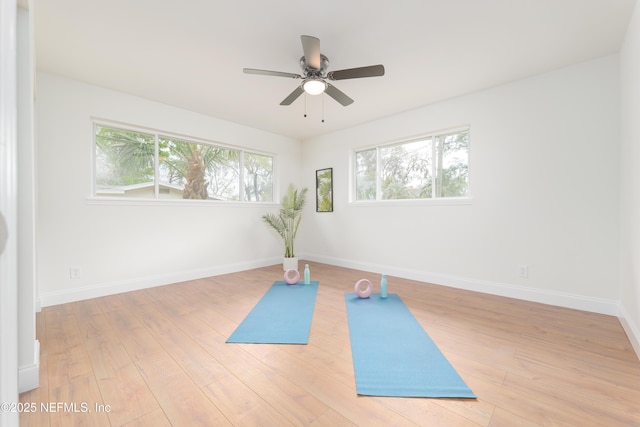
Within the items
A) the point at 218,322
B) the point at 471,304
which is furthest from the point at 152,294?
the point at 471,304

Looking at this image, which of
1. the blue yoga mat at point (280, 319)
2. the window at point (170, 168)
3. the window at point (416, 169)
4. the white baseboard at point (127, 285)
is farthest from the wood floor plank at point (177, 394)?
the window at point (416, 169)

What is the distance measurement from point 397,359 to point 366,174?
3.39 meters

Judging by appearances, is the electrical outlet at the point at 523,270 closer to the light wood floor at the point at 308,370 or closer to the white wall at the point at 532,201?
the white wall at the point at 532,201

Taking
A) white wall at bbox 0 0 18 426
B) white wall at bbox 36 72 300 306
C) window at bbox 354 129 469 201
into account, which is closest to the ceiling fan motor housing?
Result: window at bbox 354 129 469 201

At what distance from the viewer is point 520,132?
3094mm

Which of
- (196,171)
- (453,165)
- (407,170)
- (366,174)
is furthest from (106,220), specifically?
(453,165)

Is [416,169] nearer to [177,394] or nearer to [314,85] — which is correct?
[314,85]

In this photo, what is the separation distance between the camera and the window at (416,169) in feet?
12.0

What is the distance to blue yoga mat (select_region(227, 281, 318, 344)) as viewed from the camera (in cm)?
217

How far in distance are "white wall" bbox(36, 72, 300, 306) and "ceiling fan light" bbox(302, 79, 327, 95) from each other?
7.85ft

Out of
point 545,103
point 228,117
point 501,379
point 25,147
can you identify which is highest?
point 228,117

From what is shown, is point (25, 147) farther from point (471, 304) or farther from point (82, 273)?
point (471, 304)

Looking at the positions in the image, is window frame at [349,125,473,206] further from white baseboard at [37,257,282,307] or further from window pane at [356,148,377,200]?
white baseboard at [37,257,282,307]

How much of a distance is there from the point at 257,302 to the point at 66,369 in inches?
63.1
